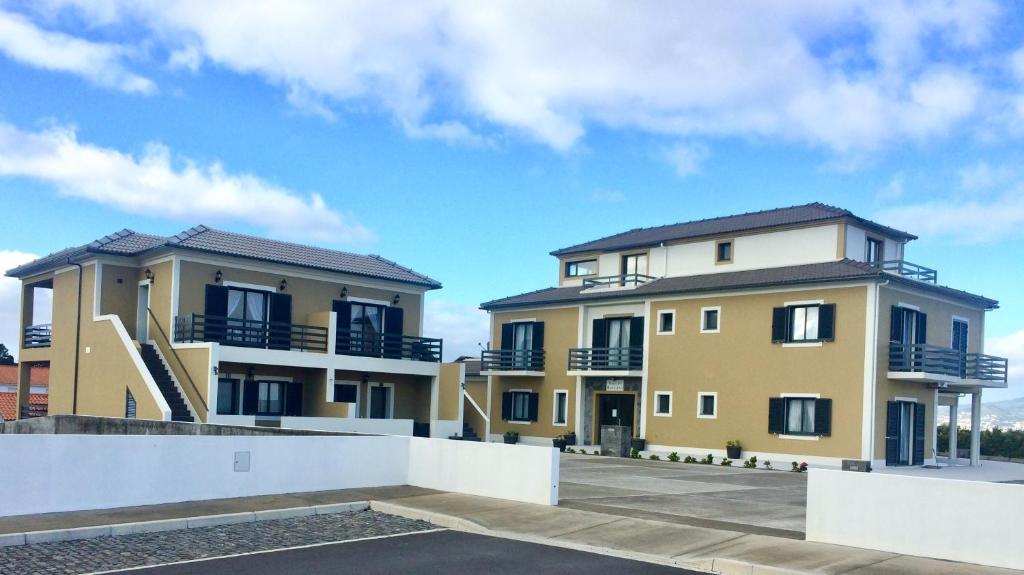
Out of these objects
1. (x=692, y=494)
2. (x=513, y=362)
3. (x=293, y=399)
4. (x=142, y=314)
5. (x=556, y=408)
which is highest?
(x=142, y=314)

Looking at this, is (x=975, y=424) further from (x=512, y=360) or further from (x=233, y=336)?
(x=233, y=336)

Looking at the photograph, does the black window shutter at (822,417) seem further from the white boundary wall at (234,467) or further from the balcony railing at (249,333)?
the white boundary wall at (234,467)

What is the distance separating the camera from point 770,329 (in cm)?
3325

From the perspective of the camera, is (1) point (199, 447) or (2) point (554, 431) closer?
(1) point (199, 447)

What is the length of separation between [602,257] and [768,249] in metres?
8.03

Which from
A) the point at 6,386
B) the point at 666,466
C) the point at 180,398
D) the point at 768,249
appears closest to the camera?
the point at 180,398

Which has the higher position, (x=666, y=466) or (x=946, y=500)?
(x=946, y=500)

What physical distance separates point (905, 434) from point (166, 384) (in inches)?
950

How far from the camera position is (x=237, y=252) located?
99.9ft

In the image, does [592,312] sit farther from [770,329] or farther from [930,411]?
[930,411]

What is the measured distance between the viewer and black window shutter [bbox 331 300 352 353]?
33125mm

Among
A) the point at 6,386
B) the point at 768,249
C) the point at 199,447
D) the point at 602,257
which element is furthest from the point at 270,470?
the point at 6,386

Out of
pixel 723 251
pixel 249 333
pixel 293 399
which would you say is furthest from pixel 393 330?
pixel 723 251

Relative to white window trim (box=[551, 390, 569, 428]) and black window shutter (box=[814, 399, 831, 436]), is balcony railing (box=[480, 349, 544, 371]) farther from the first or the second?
black window shutter (box=[814, 399, 831, 436])
